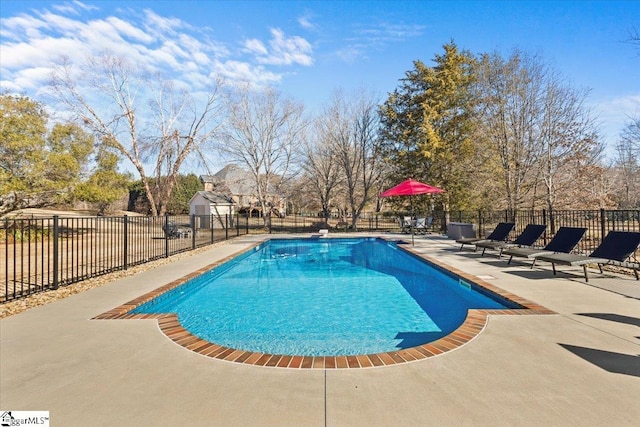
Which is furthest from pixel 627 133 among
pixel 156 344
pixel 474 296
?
pixel 156 344

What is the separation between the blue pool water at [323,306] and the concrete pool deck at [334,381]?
3.54 ft

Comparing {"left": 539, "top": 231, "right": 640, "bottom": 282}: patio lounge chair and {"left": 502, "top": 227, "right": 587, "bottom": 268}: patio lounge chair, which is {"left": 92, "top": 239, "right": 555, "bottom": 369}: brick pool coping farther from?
{"left": 502, "top": 227, "right": 587, "bottom": 268}: patio lounge chair

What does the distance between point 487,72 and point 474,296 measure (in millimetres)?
13854

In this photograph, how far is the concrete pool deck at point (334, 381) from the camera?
195 centimetres

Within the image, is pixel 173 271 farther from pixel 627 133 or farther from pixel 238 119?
pixel 627 133

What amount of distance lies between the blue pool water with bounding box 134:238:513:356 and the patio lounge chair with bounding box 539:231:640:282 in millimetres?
1874

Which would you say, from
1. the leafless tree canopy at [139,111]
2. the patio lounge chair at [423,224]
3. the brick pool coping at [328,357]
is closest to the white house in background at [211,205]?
the leafless tree canopy at [139,111]

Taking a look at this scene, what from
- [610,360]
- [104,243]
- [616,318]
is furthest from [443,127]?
[104,243]

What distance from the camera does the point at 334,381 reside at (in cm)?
242

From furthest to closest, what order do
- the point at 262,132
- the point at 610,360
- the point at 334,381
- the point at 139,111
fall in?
the point at 262,132 < the point at 139,111 < the point at 610,360 < the point at 334,381

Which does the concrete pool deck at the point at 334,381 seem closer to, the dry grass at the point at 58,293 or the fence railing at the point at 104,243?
the dry grass at the point at 58,293

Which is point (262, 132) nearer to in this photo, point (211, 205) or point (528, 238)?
point (211, 205)

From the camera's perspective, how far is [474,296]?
5.37 metres

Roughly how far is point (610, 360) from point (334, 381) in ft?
7.60
